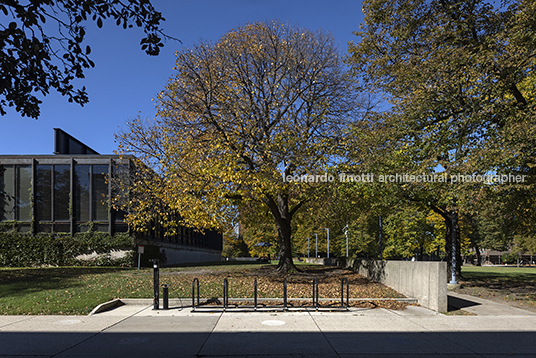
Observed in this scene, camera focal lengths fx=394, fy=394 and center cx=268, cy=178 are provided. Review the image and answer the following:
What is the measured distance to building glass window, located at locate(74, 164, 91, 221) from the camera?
105ft

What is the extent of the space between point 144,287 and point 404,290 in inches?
395

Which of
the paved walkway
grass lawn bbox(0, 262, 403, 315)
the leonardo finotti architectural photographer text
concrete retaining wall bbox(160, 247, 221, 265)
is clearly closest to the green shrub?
concrete retaining wall bbox(160, 247, 221, 265)

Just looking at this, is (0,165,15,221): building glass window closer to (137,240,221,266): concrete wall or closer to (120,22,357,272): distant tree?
(137,240,221,266): concrete wall

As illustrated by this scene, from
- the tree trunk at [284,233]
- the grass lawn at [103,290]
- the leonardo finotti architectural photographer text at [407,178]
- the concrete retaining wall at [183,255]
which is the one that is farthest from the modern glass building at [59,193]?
the leonardo finotti architectural photographer text at [407,178]

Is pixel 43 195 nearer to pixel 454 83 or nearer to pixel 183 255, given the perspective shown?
Result: pixel 183 255

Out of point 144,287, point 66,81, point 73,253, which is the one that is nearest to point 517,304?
point 144,287

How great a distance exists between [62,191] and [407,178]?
90.5ft

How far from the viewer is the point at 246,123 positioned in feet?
61.1

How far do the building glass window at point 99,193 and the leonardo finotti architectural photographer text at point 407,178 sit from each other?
64.8 ft

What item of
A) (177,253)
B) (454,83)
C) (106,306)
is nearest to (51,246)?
(177,253)

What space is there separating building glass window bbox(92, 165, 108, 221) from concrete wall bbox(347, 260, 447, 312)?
73.9ft

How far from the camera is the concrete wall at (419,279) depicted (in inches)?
463

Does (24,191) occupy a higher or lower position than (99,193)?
higher
